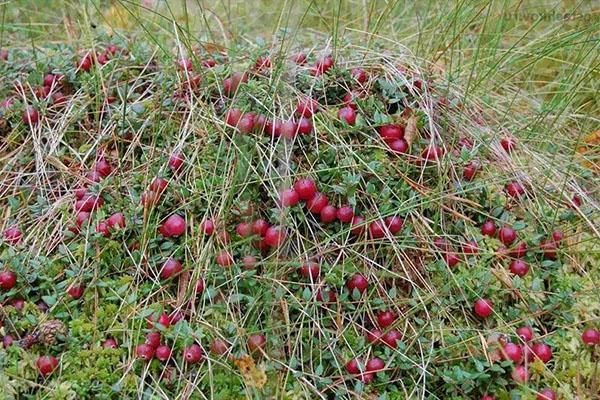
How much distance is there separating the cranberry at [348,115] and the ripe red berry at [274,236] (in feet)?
1.89

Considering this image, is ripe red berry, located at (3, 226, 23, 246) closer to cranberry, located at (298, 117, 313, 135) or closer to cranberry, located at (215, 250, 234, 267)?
cranberry, located at (215, 250, 234, 267)

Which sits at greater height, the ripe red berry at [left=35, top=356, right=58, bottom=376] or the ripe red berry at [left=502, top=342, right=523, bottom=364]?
the ripe red berry at [left=502, top=342, right=523, bottom=364]

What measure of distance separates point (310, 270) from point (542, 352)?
889mm

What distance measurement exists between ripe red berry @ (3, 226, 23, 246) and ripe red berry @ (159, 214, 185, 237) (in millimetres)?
601

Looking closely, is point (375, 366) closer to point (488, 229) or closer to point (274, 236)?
point (274, 236)

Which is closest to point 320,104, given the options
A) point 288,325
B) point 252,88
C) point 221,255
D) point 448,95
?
point 252,88

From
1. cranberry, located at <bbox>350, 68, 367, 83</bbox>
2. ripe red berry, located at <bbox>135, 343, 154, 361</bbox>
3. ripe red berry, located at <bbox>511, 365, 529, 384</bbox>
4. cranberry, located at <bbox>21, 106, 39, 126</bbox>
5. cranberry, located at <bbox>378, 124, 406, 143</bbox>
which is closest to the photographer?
ripe red berry, located at <bbox>511, 365, 529, 384</bbox>

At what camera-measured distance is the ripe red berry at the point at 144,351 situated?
2451mm

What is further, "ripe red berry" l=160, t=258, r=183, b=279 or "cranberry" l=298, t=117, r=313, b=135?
"cranberry" l=298, t=117, r=313, b=135

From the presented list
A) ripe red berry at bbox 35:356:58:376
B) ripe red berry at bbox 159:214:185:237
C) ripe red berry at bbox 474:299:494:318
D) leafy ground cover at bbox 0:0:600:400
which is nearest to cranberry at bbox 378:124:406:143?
leafy ground cover at bbox 0:0:600:400

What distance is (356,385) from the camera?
8.03 feet

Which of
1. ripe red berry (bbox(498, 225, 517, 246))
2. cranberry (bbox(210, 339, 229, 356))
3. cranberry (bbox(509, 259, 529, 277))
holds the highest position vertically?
ripe red berry (bbox(498, 225, 517, 246))

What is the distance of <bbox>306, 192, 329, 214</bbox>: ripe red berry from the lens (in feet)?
8.80

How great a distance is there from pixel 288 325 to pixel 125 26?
240cm
